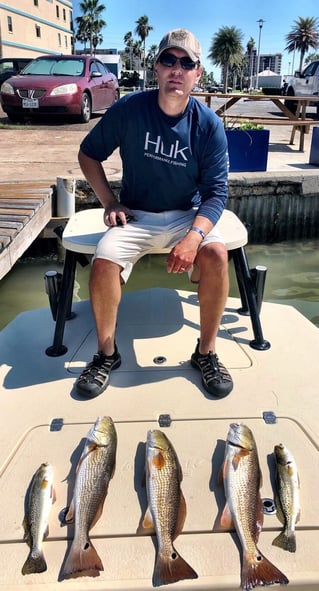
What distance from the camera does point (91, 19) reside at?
69.6 meters

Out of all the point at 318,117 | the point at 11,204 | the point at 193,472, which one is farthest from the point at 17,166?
the point at 318,117

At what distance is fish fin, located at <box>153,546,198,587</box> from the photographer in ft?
4.64

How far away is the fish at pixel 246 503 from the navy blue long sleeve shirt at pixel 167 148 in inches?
43.6

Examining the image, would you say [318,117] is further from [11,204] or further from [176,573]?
[176,573]

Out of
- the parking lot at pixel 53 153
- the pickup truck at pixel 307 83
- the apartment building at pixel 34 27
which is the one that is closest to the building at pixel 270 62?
the apartment building at pixel 34 27

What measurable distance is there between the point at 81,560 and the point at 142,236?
1.50 metres

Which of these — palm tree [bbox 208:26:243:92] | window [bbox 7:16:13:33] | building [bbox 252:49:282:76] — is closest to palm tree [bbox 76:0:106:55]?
palm tree [bbox 208:26:243:92]

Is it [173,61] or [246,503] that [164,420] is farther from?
[173,61]

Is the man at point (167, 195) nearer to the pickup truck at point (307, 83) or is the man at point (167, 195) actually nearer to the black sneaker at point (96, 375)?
the black sneaker at point (96, 375)

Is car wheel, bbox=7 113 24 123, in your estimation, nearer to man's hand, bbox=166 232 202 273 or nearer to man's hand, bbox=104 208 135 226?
man's hand, bbox=104 208 135 226

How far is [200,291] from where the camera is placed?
2.26 meters

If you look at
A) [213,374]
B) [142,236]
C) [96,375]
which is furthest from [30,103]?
[213,374]

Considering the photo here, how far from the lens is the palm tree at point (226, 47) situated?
216 ft

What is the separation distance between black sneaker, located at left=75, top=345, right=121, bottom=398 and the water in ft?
8.19
